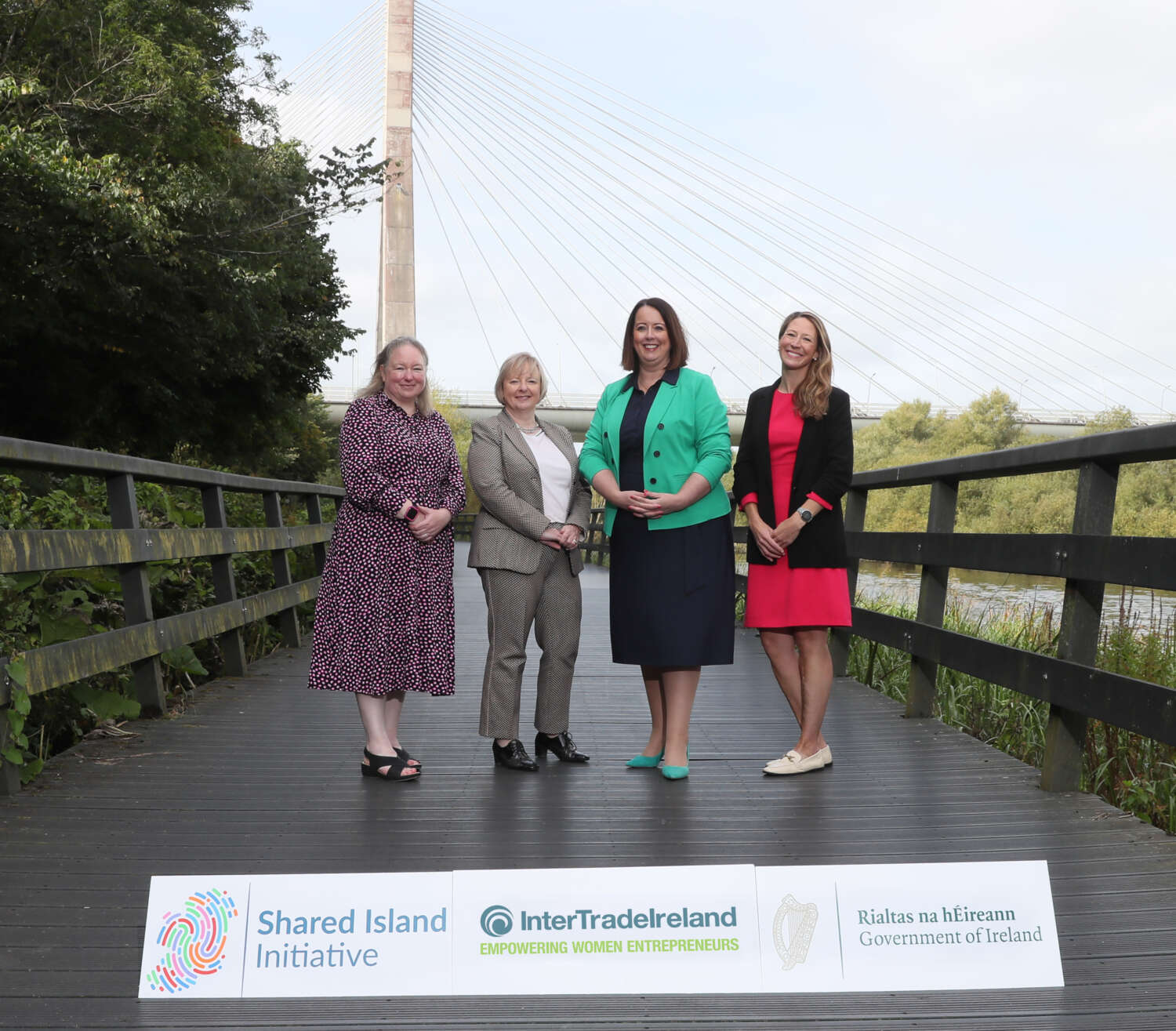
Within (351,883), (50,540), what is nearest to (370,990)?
(351,883)

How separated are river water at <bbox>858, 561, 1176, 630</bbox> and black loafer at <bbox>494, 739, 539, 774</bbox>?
2.85 m

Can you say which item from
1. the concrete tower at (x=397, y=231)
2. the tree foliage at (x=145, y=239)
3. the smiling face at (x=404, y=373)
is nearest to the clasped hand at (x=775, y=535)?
the smiling face at (x=404, y=373)

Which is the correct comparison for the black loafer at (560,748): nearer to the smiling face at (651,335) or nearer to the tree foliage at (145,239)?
the smiling face at (651,335)

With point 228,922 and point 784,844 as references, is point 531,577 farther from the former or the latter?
A: point 228,922

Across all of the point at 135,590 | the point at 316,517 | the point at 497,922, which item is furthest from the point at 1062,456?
the point at 316,517

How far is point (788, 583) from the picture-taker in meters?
4.20

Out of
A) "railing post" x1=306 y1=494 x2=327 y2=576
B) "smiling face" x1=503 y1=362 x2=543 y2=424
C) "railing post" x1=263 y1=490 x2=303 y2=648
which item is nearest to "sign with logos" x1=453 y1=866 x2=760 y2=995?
"smiling face" x1=503 y1=362 x2=543 y2=424

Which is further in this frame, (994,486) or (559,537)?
(994,486)

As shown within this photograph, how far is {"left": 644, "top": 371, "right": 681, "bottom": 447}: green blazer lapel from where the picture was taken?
4.17m

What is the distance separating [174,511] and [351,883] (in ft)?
A: 17.0

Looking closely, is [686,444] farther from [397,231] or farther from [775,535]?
[397,231]

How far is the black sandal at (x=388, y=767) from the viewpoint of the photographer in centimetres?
409

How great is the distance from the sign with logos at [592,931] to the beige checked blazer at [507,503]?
2.22 m

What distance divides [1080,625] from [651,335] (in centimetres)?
162
